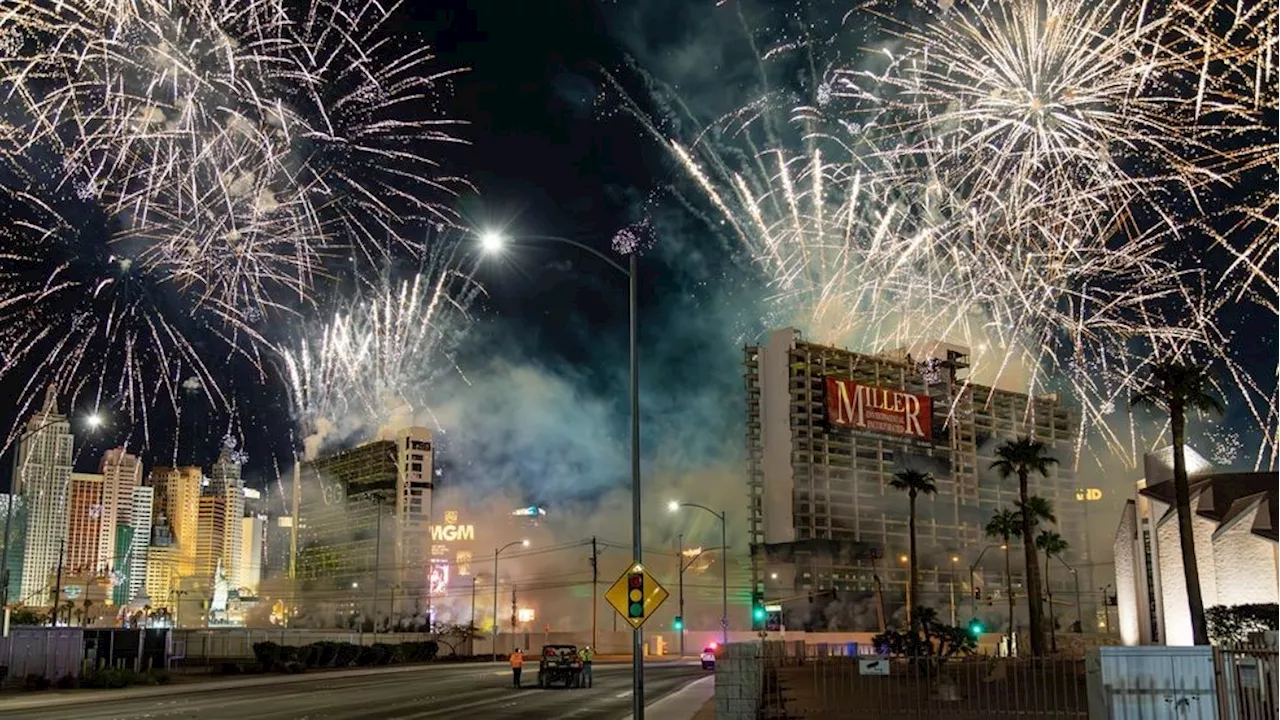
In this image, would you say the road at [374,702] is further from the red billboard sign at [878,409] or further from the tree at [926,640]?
the red billboard sign at [878,409]

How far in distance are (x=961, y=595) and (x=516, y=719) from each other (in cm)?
12677

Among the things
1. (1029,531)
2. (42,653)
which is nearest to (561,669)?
(42,653)

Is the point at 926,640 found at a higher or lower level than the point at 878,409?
lower

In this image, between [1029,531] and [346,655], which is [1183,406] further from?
Answer: [346,655]

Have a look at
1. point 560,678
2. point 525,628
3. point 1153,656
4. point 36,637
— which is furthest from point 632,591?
point 525,628

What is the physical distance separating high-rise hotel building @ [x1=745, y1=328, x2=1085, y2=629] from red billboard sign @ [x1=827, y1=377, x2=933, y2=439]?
0.51 ft

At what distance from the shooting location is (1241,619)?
176ft

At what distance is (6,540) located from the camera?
50844mm

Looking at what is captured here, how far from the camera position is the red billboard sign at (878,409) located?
140 meters

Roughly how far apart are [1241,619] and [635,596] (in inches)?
1615

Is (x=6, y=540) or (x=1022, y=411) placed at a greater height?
(x=1022, y=411)

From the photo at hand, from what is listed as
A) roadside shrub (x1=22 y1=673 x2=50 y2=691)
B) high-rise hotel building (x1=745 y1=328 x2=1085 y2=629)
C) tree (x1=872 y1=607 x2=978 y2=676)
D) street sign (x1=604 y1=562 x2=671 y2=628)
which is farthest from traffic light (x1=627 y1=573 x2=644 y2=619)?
high-rise hotel building (x1=745 y1=328 x2=1085 y2=629)

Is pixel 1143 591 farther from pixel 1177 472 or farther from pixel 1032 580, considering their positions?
pixel 1177 472

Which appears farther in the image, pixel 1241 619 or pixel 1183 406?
pixel 1241 619
